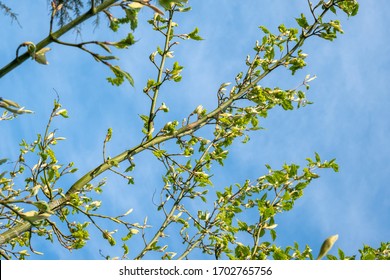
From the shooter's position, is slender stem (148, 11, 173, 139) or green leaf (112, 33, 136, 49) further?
slender stem (148, 11, 173, 139)

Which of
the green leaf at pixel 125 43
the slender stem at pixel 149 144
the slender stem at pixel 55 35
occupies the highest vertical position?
the slender stem at pixel 149 144

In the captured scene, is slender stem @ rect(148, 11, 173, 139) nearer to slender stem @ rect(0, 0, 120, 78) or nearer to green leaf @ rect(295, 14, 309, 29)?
green leaf @ rect(295, 14, 309, 29)

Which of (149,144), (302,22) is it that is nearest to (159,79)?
(149,144)

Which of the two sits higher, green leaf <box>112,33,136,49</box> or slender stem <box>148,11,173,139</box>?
slender stem <box>148,11,173,139</box>

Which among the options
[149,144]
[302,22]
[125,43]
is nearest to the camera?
[125,43]

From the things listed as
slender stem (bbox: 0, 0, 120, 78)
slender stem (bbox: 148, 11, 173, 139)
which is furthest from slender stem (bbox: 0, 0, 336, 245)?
slender stem (bbox: 0, 0, 120, 78)

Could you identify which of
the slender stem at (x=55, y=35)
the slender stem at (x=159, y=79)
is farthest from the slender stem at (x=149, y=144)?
the slender stem at (x=55, y=35)

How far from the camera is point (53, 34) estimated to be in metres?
1.94

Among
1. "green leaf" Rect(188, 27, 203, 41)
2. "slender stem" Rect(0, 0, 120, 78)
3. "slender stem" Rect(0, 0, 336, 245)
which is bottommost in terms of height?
"slender stem" Rect(0, 0, 120, 78)

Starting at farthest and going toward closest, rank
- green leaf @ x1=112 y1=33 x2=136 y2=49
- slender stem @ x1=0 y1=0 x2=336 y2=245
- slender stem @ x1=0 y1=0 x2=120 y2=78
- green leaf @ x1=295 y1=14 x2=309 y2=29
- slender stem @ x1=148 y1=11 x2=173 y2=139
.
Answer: green leaf @ x1=295 y1=14 x2=309 y2=29
slender stem @ x1=148 y1=11 x2=173 y2=139
slender stem @ x1=0 y1=0 x2=336 y2=245
green leaf @ x1=112 y1=33 x2=136 y2=49
slender stem @ x1=0 y1=0 x2=120 y2=78

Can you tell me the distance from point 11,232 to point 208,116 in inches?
72.3

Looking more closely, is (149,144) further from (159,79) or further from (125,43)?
(125,43)

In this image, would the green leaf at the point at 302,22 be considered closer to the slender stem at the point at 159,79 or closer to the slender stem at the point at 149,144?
the slender stem at the point at 149,144
